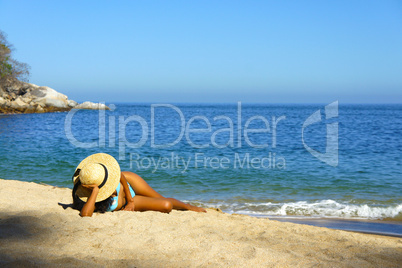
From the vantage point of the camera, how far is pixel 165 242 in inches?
157

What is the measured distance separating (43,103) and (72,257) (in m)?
49.8

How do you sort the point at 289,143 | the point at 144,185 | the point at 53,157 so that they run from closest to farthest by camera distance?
1. the point at 144,185
2. the point at 53,157
3. the point at 289,143

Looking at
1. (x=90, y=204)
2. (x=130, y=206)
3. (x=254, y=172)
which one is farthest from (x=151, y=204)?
(x=254, y=172)

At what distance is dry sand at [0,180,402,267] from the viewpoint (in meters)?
3.44

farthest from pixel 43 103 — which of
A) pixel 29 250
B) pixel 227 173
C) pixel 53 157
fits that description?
pixel 29 250

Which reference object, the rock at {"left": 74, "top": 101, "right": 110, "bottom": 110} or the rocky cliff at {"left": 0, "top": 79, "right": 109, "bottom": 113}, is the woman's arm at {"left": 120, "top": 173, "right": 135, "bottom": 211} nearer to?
the rocky cliff at {"left": 0, "top": 79, "right": 109, "bottom": 113}

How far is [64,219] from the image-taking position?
4.52 metres

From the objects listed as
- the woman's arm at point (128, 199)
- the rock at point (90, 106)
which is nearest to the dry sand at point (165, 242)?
the woman's arm at point (128, 199)

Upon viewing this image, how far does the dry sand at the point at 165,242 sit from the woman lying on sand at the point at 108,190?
20 cm

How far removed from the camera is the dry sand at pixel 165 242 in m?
3.44

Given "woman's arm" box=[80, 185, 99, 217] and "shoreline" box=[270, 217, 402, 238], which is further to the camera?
"shoreline" box=[270, 217, 402, 238]

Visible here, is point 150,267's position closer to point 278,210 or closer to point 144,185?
point 144,185

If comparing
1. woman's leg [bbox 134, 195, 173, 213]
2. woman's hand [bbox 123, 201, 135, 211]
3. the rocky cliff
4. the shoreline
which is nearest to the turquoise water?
the shoreline

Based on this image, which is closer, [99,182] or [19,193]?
[99,182]
